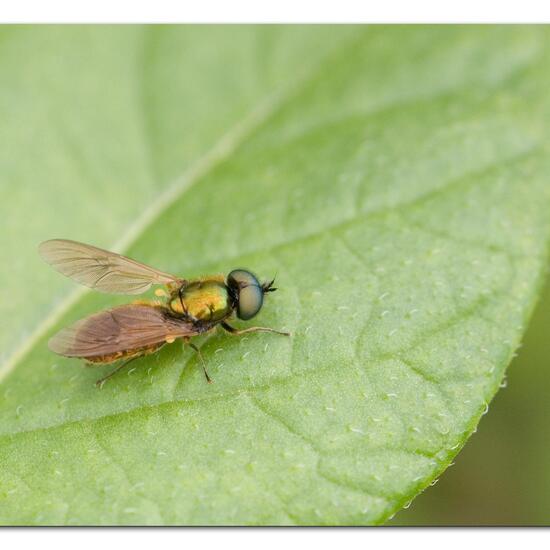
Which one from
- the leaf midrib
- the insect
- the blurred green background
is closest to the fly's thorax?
the insect

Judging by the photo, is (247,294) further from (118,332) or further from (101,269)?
(101,269)

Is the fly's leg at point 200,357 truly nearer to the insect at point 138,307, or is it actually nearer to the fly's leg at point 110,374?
the insect at point 138,307

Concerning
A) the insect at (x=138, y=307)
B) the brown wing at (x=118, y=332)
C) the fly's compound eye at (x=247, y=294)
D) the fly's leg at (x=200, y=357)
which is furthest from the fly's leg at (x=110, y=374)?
the fly's compound eye at (x=247, y=294)

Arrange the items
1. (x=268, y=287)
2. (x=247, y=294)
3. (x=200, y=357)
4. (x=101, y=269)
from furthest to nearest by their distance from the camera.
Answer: (x=101, y=269), (x=268, y=287), (x=247, y=294), (x=200, y=357)

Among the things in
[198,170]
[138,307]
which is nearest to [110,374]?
[138,307]

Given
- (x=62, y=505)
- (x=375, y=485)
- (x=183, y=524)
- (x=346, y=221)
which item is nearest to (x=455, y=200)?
(x=346, y=221)
